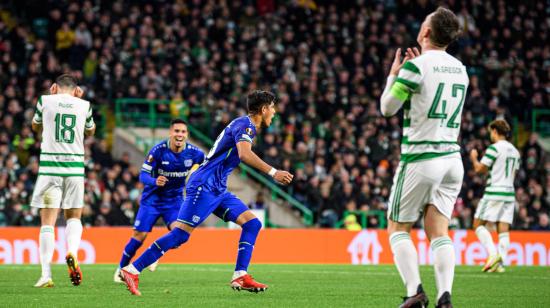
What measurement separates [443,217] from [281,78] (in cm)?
2000

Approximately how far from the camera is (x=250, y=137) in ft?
34.1

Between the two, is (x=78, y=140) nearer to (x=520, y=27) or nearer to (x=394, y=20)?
(x=394, y=20)

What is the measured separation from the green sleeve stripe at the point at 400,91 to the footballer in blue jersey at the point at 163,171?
248 inches

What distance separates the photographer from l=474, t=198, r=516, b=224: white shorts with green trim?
16938mm

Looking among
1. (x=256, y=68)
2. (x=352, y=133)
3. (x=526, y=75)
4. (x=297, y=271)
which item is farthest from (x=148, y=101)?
(x=526, y=75)

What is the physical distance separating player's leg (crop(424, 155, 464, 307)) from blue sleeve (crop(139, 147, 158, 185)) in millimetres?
6169

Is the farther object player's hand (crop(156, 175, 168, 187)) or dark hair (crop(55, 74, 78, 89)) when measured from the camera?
player's hand (crop(156, 175, 168, 187))

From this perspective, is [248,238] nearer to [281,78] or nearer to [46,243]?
[46,243]

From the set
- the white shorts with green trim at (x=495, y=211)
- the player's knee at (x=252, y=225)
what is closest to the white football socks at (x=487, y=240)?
the white shorts with green trim at (x=495, y=211)

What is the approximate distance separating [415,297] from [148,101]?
1792cm

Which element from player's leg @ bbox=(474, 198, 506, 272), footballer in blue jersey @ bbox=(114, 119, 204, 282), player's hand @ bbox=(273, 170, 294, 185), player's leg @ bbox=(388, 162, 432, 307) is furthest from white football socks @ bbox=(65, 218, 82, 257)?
player's leg @ bbox=(474, 198, 506, 272)

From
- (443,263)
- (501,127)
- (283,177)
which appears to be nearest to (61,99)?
(283,177)

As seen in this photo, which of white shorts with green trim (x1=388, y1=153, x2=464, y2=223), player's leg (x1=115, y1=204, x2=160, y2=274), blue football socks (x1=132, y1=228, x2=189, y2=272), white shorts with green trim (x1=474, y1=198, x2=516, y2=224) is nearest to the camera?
white shorts with green trim (x1=388, y1=153, x2=464, y2=223)

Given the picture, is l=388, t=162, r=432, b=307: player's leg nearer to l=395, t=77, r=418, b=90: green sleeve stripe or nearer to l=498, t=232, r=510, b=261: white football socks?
l=395, t=77, r=418, b=90: green sleeve stripe
